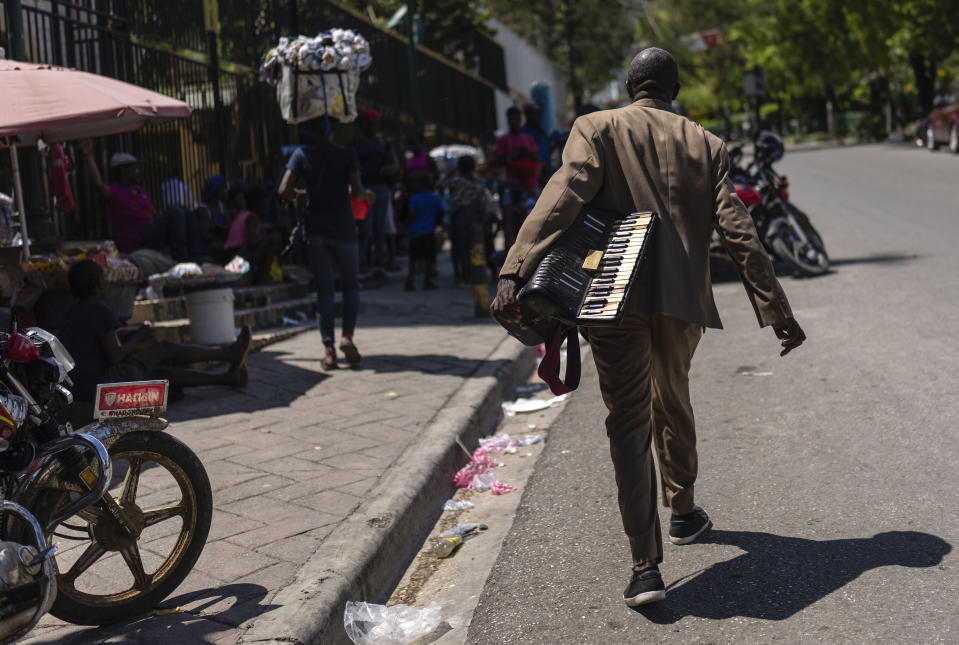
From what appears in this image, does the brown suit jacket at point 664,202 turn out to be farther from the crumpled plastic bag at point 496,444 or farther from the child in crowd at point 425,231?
the child in crowd at point 425,231

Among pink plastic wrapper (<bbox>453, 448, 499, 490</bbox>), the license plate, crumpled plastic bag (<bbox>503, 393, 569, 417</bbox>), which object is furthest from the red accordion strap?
crumpled plastic bag (<bbox>503, 393, 569, 417</bbox>)

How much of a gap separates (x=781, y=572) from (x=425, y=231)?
9.65m

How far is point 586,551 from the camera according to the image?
173 inches

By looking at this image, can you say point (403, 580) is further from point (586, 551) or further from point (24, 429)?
point (24, 429)

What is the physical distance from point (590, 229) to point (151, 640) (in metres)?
2.05

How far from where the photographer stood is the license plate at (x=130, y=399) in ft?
12.3

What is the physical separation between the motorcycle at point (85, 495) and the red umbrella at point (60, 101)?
113 inches

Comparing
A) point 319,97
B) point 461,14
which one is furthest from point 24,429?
point 461,14

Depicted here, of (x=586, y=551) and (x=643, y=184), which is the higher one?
(x=643, y=184)

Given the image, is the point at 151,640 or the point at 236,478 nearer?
Answer: the point at 151,640

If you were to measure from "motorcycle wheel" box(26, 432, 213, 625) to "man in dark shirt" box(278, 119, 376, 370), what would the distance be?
4148 mm

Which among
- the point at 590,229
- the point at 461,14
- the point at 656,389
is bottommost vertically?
the point at 656,389

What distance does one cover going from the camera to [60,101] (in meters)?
6.43

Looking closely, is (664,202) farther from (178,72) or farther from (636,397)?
(178,72)
